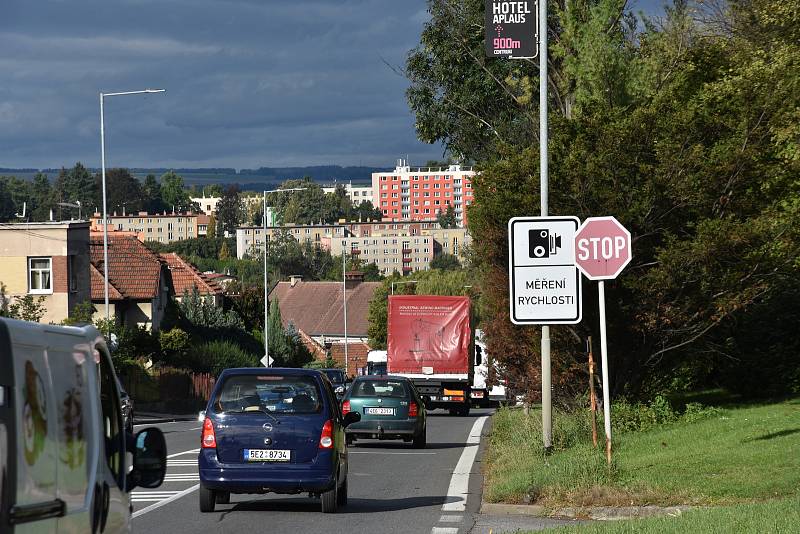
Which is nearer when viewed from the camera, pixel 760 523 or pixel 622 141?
pixel 760 523

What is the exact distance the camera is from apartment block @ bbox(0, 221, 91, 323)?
5481 centimetres

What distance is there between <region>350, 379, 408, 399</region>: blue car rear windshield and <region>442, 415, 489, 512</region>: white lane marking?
1742 mm

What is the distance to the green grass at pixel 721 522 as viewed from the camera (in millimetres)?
10898

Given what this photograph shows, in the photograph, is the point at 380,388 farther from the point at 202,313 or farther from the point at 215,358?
the point at 202,313

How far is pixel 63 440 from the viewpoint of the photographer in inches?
197

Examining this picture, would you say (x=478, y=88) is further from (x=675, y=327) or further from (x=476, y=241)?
(x=675, y=327)

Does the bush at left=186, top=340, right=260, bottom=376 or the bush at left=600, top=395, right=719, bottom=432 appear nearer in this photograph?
the bush at left=600, top=395, right=719, bottom=432

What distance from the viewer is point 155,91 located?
138 ft

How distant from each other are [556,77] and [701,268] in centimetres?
1459

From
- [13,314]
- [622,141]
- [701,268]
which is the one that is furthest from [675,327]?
[13,314]

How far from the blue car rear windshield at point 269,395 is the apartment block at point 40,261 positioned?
41864 mm

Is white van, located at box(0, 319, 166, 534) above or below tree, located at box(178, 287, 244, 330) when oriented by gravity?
above

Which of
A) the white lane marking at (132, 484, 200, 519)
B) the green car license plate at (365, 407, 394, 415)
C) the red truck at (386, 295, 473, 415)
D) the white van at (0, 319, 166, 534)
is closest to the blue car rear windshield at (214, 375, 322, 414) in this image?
the white lane marking at (132, 484, 200, 519)

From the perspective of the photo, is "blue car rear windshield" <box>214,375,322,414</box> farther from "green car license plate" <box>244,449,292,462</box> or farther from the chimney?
the chimney
